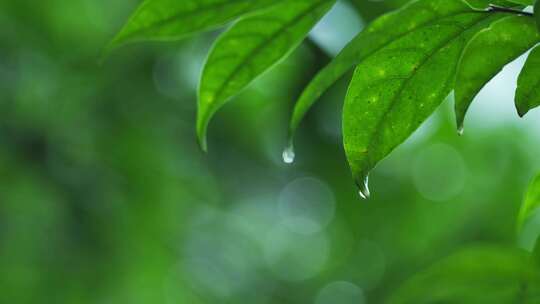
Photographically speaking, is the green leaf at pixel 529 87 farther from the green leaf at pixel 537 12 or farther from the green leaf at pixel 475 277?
the green leaf at pixel 475 277

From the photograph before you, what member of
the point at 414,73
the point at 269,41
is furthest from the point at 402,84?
the point at 269,41

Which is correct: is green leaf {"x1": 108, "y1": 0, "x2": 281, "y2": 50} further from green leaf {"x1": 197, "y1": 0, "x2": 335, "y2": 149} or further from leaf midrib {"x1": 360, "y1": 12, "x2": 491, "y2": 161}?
leaf midrib {"x1": 360, "y1": 12, "x2": 491, "y2": 161}

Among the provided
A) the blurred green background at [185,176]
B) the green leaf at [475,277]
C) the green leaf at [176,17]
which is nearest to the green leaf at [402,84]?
the green leaf at [176,17]

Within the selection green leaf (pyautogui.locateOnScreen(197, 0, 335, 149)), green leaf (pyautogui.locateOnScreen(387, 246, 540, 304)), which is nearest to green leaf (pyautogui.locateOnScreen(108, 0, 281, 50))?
green leaf (pyautogui.locateOnScreen(197, 0, 335, 149))

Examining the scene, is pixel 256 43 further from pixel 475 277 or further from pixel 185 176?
pixel 185 176

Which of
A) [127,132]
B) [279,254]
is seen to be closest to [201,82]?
[127,132]

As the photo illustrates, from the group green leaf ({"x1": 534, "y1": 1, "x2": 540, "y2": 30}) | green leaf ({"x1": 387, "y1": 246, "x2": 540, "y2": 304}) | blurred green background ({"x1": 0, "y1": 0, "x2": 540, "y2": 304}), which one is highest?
green leaf ({"x1": 534, "y1": 1, "x2": 540, "y2": 30})
